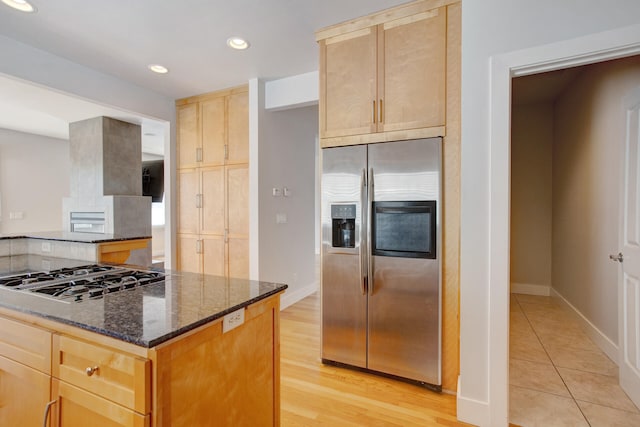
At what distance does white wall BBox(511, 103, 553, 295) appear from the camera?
14.6ft

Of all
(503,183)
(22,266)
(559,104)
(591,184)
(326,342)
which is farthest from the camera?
(559,104)

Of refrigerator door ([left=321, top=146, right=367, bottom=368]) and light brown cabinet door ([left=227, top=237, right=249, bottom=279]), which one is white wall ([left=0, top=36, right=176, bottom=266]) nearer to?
light brown cabinet door ([left=227, top=237, right=249, bottom=279])

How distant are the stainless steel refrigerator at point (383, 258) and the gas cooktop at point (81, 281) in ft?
4.38

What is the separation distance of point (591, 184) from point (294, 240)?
3306mm

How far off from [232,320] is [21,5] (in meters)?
2.86

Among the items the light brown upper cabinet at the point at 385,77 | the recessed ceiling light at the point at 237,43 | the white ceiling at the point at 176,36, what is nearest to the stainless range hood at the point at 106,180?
the white ceiling at the point at 176,36

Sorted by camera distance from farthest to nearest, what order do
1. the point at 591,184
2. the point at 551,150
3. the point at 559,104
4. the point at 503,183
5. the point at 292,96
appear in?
the point at 551,150, the point at 559,104, the point at 292,96, the point at 591,184, the point at 503,183

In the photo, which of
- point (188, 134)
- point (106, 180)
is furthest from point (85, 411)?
point (106, 180)

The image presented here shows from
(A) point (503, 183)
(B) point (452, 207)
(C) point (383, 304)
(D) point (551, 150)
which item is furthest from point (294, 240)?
(D) point (551, 150)

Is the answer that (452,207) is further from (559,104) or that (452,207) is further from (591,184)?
(559,104)

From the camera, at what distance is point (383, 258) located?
2312mm

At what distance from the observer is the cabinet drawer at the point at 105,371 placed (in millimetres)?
913

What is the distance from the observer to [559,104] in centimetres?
414

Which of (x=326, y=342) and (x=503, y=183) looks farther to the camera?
(x=326, y=342)
